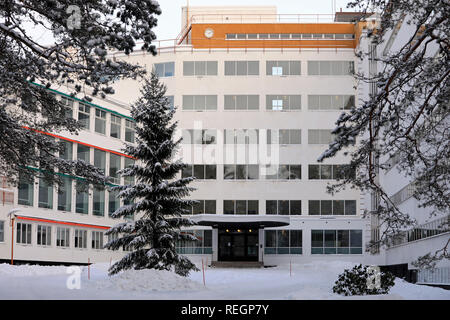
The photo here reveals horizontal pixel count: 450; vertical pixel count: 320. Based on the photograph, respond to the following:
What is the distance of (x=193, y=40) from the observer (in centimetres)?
6100

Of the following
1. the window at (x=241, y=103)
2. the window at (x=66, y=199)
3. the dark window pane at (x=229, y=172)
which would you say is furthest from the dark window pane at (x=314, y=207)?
the window at (x=66, y=199)

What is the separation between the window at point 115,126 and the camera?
2234 inches

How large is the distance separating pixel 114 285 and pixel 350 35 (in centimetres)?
4702

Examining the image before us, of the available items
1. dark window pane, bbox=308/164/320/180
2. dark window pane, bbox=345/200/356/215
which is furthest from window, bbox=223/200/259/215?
dark window pane, bbox=345/200/356/215

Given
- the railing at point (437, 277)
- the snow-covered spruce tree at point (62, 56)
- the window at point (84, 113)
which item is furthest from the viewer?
the window at point (84, 113)

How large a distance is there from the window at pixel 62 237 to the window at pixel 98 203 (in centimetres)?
388

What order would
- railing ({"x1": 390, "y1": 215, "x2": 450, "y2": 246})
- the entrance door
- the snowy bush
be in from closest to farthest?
the snowy bush < railing ({"x1": 390, "y1": 215, "x2": 450, "y2": 246}) < the entrance door

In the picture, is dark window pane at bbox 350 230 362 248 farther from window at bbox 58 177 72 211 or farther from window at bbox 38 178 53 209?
window at bbox 38 178 53 209

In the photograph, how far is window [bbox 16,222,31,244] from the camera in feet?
149

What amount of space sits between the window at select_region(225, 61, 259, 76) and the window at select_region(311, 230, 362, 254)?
1517cm

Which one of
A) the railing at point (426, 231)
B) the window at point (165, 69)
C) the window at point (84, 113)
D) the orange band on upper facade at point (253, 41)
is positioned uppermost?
the orange band on upper facade at point (253, 41)

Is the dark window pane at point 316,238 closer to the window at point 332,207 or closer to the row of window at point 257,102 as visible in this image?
the window at point 332,207
